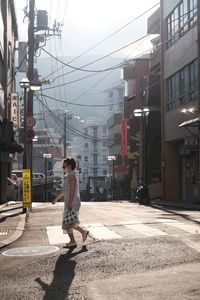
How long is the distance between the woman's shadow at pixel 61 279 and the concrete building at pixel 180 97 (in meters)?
18.3

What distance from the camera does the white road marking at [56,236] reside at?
11.3 meters

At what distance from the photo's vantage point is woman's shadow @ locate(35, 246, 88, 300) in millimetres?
6748

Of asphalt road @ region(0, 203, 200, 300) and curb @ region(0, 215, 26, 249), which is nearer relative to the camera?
asphalt road @ region(0, 203, 200, 300)

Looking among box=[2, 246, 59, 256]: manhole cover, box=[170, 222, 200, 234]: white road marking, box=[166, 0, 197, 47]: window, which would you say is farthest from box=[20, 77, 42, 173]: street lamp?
box=[2, 246, 59, 256]: manhole cover

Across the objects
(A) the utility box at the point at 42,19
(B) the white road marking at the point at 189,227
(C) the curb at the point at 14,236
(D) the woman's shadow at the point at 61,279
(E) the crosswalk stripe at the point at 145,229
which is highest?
(A) the utility box at the point at 42,19

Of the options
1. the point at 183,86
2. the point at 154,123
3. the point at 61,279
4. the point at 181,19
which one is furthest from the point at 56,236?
the point at 154,123

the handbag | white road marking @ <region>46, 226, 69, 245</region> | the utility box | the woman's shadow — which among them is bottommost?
the woman's shadow

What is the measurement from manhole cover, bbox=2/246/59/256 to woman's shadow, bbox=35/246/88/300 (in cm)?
60

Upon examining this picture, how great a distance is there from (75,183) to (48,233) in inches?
118

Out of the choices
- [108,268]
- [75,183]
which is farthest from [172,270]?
[75,183]

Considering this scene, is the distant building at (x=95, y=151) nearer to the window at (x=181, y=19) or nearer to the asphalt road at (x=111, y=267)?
the window at (x=181, y=19)

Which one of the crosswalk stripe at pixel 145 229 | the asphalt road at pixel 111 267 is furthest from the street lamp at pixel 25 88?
the asphalt road at pixel 111 267

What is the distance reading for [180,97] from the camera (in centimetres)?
3341

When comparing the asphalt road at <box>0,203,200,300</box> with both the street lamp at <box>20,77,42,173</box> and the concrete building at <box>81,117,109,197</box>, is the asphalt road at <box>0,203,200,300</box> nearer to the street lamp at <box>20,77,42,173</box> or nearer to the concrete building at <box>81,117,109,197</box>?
the street lamp at <box>20,77,42,173</box>
